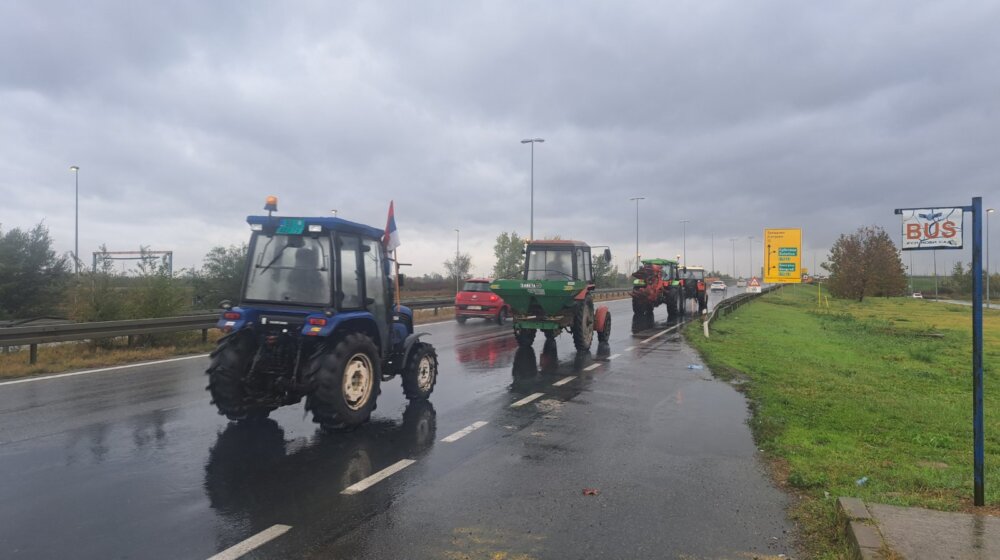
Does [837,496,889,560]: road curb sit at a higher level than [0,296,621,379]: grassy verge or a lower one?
lower

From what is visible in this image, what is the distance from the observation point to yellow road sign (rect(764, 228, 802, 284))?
30427 mm

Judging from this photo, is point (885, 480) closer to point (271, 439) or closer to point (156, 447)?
point (271, 439)

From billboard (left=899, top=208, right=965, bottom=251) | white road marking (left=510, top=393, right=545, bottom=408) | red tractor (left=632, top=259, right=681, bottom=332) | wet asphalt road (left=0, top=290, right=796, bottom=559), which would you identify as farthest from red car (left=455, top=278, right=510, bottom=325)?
billboard (left=899, top=208, right=965, bottom=251)

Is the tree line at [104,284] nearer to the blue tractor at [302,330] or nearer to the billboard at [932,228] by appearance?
the blue tractor at [302,330]

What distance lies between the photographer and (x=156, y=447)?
6.26 metres

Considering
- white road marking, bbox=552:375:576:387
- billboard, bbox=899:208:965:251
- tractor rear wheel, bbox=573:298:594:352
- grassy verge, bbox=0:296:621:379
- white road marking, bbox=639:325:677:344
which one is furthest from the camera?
white road marking, bbox=639:325:677:344

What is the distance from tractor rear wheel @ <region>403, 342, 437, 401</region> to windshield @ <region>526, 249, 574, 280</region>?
700 cm

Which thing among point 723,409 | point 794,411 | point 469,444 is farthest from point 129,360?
point 794,411

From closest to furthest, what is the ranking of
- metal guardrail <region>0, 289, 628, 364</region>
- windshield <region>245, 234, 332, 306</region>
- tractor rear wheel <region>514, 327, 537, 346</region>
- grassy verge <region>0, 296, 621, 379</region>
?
windshield <region>245, 234, 332, 306</region> < grassy verge <region>0, 296, 621, 379</region> < metal guardrail <region>0, 289, 628, 364</region> < tractor rear wheel <region>514, 327, 537, 346</region>

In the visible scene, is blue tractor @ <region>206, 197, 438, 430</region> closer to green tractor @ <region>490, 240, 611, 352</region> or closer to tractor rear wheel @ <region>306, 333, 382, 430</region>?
tractor rear wheel @ <region>306, 333, 382, 430</region>

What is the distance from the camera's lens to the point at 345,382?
22.3 feet

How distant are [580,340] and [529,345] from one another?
1.48 m

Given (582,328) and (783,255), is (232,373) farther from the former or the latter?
(783,255)

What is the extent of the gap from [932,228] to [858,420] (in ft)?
13.6
